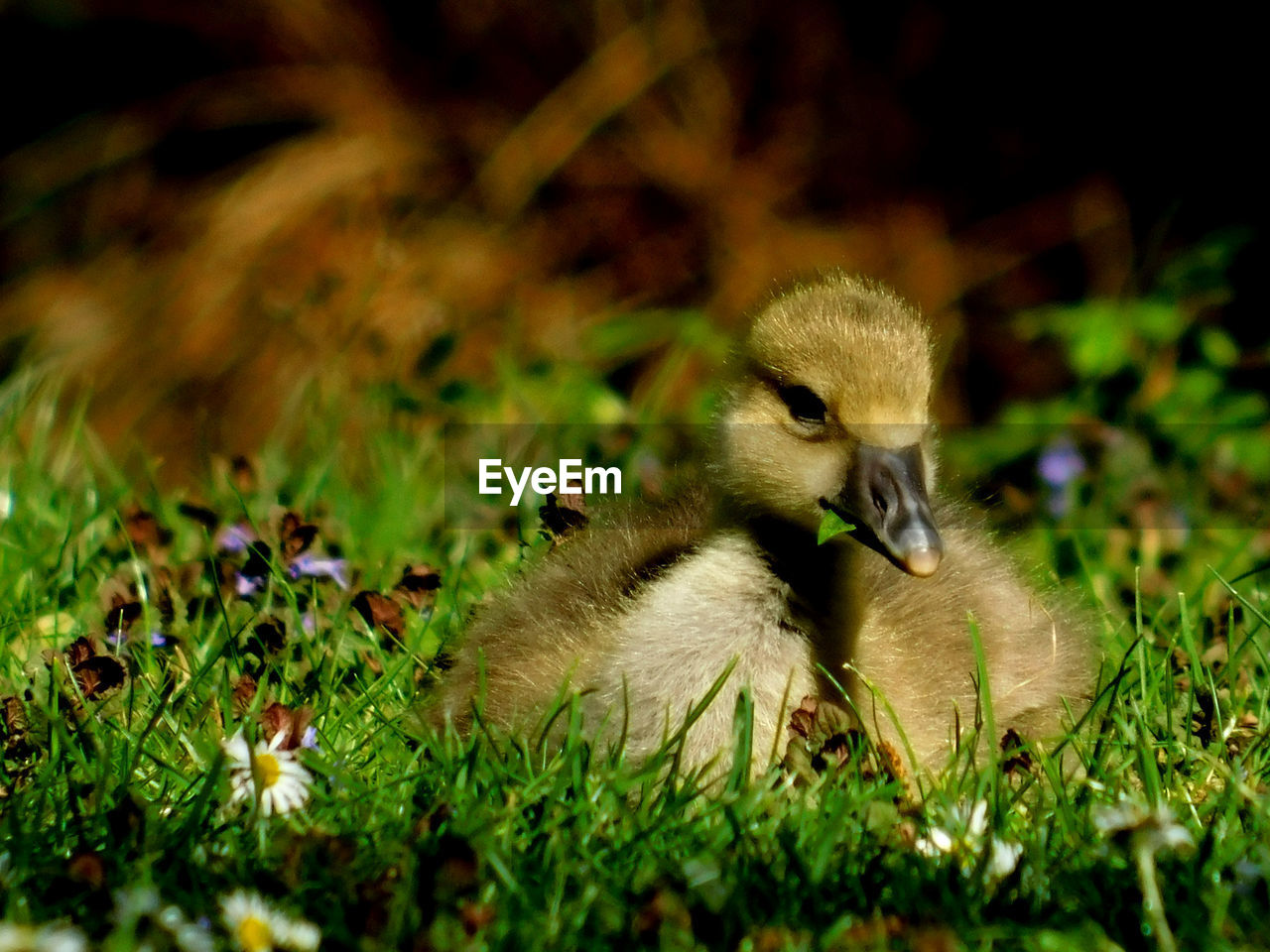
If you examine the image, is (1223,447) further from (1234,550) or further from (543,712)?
(543,712)

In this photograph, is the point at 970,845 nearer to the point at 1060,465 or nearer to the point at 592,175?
the point at 1060,465

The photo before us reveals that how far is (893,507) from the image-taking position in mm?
2094

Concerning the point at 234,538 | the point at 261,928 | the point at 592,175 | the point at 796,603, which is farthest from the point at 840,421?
the point at 592,175

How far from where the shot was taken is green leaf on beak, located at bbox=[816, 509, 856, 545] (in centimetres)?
→ 217

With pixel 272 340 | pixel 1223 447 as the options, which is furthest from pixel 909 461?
pixel 272 340

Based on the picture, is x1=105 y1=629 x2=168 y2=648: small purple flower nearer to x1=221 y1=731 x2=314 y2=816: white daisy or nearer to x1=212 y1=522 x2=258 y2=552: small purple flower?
x1=212 y1=522 x2=258 y2=552: small purple flower

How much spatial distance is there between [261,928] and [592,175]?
514 cm

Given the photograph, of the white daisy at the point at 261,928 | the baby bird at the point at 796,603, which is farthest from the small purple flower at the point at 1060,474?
the white daisy at the point at 261,928

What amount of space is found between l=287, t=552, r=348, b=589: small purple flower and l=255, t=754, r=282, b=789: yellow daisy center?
2.70 ft

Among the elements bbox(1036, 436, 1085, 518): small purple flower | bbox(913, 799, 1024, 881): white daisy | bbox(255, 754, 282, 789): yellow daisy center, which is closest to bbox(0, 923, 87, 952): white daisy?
bbox(255, 754, 282, 789): yellow daisy center

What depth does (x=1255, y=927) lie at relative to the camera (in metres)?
1.64

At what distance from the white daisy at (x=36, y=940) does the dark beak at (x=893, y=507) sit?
109 centimetres

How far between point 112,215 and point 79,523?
388 cm

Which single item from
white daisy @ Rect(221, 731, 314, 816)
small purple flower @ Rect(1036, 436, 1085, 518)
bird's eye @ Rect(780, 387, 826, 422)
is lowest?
white daisy @ Rect(221, 731, 314, 816)
